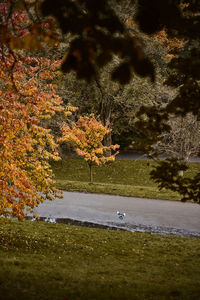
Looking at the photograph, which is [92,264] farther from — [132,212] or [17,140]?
[132,212]

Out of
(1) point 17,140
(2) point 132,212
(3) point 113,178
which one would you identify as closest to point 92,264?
(1) point 17,140

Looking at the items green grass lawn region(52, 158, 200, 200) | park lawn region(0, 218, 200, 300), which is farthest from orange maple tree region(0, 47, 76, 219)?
green grass lawn region(52, 158, 200, 200)

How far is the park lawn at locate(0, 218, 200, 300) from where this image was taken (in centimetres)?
457

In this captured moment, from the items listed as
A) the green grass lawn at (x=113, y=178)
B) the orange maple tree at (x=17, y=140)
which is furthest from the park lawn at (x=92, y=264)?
the green grass lawn at (x=113, y=178)

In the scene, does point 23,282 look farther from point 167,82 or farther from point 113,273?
point 167,82

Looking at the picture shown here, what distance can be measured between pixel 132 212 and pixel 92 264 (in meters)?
6.06

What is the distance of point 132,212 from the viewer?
40.7 ft

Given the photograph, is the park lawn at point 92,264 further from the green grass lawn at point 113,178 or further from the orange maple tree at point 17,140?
the green grass lawn at point 113,178

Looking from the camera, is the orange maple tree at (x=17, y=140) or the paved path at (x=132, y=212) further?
the paved path at (x=132, y=212)

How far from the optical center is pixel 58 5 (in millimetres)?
2221

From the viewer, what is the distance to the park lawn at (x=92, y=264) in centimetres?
457

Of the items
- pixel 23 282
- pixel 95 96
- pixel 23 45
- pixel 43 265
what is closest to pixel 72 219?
pixel 43 265

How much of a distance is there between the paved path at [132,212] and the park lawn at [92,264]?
113cm

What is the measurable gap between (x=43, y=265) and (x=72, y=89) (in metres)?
20.0
